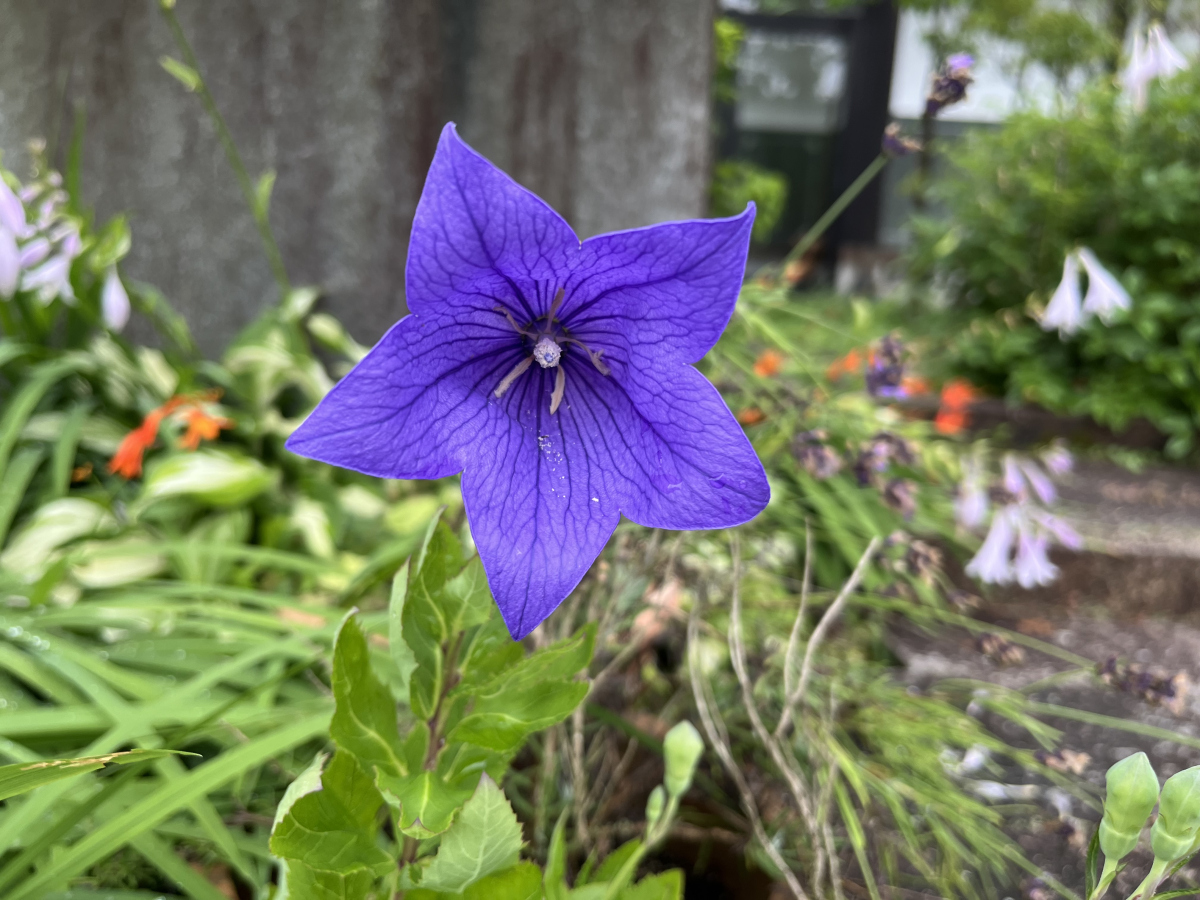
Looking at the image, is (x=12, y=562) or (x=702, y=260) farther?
(x=12, y=562)

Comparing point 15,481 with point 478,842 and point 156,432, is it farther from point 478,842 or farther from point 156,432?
point 478,842

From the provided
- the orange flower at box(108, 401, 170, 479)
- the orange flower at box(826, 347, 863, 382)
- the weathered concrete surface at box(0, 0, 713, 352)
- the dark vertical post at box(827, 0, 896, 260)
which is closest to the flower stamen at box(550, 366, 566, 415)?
the orange flower at box(108, 401, 170, 479)

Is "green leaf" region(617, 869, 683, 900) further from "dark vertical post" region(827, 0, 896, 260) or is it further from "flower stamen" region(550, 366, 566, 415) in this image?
"dark vertical post" region(827, 0, 896, 260)

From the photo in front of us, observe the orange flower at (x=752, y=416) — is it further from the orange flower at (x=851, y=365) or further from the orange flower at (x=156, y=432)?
the orange flower at (x=156, y=432)

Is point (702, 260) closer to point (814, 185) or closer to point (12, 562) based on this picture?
point (12, 562)

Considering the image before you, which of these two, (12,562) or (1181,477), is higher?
(12,562)

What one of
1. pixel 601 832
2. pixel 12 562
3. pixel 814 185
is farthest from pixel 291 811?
pixel 814 185

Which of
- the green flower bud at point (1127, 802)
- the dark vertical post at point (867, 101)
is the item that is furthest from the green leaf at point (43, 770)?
the dark vertical post at point (867, 101)
